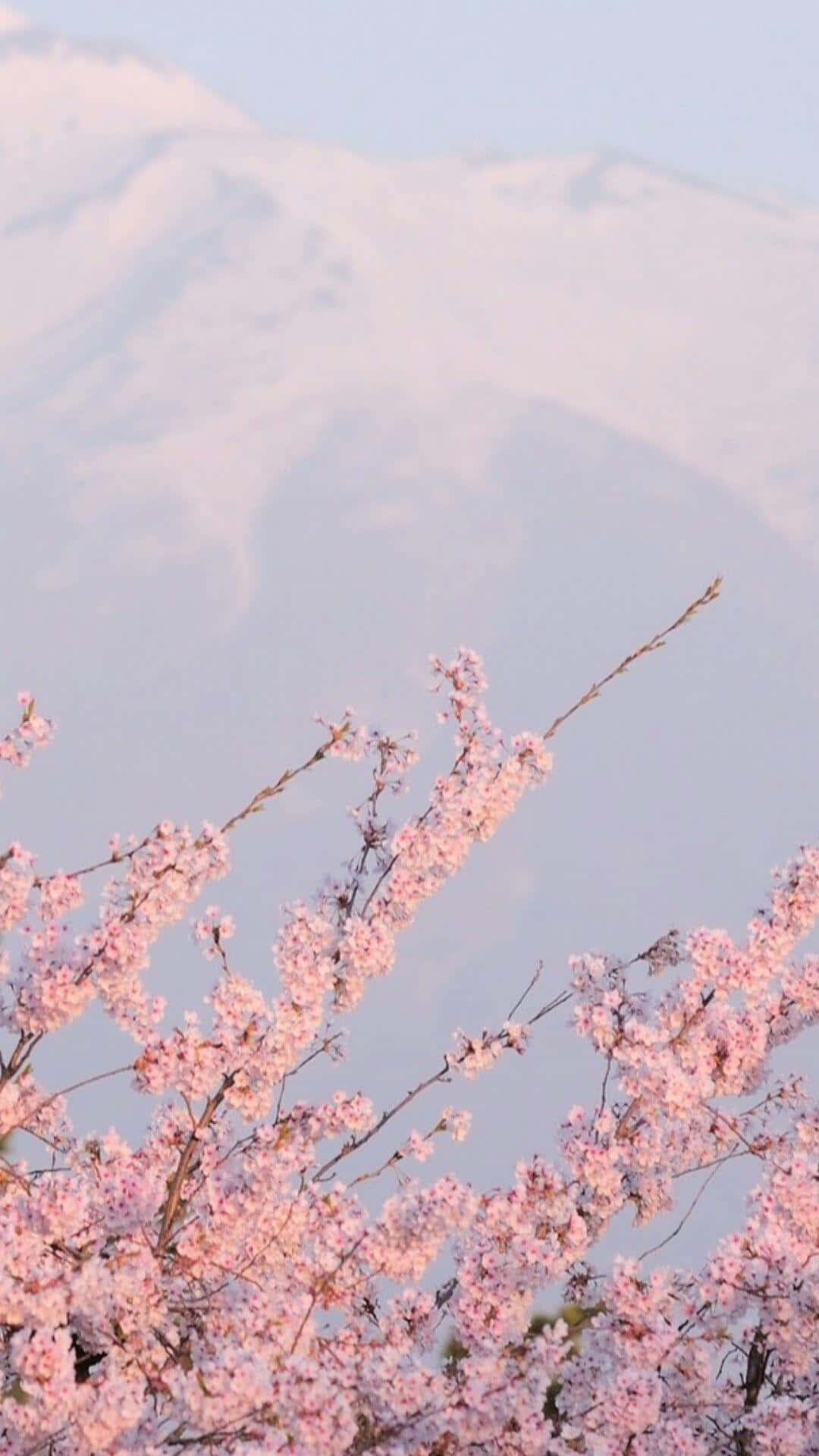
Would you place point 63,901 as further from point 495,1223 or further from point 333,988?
point 495,1223

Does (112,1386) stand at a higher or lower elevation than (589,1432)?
higher

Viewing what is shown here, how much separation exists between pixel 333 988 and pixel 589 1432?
8.00ft

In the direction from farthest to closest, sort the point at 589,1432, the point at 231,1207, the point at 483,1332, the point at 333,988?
the point at 333,988
the point at 231,1207
the point at 483,1332
the point at 589,1432

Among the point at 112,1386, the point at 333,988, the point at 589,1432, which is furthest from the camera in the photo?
the point at 333,988

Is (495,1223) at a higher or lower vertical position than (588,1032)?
lower

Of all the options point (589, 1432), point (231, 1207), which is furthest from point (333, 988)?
point (589, 1432)

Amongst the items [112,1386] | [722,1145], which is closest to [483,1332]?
[112,1386]

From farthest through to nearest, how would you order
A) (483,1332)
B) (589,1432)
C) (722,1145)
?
(722,1145) → (483,1332) → (589,1432)

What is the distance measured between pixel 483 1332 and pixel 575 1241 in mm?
1113

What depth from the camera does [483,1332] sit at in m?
7.05

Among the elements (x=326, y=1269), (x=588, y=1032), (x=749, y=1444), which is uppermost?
(x=588, y=1032)

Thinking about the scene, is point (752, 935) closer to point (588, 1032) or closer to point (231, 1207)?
point (588, 1032)

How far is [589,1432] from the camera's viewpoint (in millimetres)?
6602

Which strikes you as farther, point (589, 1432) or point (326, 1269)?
point (326, 1269)
